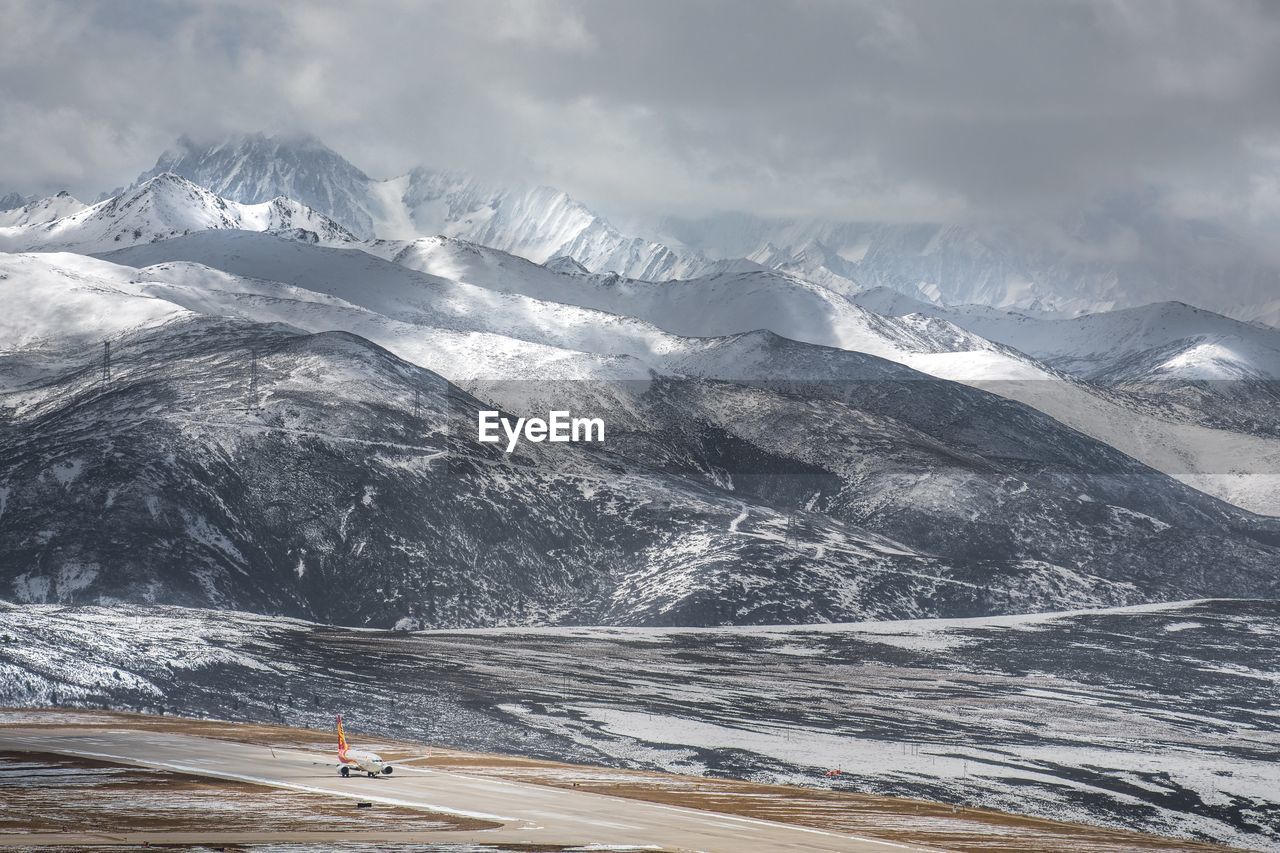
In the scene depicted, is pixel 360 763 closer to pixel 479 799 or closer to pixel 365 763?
pixel 365 763

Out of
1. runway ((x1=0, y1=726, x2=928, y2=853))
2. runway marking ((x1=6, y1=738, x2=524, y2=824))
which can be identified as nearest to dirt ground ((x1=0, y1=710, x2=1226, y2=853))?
runway marking ((x1=6, y1=738, x2=524, y2=824))

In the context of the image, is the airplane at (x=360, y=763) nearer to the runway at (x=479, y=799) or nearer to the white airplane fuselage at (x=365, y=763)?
the white airplane fuselage at (x=365, y=763)

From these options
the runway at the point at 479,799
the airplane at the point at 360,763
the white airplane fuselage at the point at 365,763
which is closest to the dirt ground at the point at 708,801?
the runway at the point at 479,799

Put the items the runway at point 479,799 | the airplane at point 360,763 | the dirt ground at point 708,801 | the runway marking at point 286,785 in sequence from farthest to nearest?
the airplane at point 360,763, the dirt ground at point 708,801, the runway marking at point 286,785, the runway at point 479,799

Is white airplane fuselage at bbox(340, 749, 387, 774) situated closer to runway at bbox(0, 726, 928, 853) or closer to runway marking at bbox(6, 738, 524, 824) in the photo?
runway at bbox(0, 726, 928, 853)

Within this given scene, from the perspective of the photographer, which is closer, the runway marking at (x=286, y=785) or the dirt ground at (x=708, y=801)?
the runway marking at (x=286, y=785)

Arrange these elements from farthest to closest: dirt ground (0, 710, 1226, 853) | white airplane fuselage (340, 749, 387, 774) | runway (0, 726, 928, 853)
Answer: white airplane fuselage (340, 749, 387, 774), dirt ground (0, 710, 1226, 853), runway (0, 726, 928, 853)

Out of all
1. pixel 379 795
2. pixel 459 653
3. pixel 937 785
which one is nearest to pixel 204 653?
pixel 459 653

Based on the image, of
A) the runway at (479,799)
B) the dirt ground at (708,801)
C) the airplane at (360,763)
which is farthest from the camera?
the airplane at (360,763)

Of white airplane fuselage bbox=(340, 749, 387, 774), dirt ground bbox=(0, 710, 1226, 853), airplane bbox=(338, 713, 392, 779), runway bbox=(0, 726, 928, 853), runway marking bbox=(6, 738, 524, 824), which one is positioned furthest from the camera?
white airplane fuselage bbox=(340, 749, 387, 774)

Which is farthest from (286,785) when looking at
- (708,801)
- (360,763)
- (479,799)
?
(708,801)
